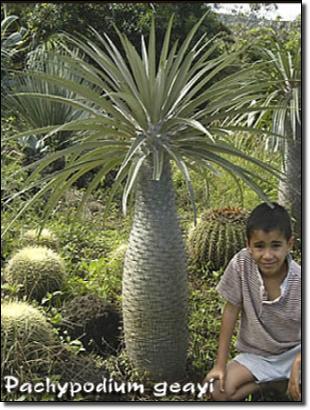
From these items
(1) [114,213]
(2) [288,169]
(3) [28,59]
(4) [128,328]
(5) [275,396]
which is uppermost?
(3) [28,59]

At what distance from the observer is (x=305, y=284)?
2.04 metres

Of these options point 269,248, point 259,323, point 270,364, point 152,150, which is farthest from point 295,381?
point 152,150

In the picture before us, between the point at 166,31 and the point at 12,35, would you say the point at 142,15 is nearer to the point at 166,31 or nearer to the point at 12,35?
the point at 166,31

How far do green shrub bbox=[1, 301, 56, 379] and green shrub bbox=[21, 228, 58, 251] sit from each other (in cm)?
22

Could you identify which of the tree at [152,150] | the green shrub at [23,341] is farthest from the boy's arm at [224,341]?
the green shrub at [23,341]

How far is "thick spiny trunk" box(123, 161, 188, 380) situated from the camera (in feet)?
6.28

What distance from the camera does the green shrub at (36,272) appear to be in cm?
212

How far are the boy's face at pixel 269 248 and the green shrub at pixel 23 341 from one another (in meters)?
0.65

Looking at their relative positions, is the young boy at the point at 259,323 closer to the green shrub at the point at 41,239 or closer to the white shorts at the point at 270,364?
the white shorts at the point at 270,364

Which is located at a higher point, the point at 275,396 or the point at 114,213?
the point at 114,213

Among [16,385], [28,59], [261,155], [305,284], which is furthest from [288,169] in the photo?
[16,385]

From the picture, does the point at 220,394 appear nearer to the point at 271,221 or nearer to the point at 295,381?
the point at 295,381

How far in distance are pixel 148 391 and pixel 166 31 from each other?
104 centimetres

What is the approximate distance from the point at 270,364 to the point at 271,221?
0.43 m
